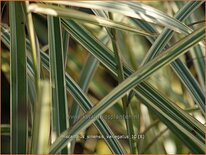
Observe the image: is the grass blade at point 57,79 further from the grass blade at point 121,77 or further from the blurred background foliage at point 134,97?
the blurred background foliage at point 134,97

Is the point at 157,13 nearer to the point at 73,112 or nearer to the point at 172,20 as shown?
the point at 172,20

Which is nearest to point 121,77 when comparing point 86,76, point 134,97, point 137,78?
point 137,78

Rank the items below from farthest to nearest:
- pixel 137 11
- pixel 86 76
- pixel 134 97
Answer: pixel 134 97, pixel 86 76, pixel 137 11

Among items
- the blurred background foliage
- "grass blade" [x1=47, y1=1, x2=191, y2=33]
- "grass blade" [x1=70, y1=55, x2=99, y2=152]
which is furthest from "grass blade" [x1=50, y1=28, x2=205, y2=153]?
the blurred background foliage

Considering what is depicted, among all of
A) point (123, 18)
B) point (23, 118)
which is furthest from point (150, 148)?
point (23, 118)

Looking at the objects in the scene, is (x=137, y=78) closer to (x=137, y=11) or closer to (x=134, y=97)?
(x=137, y=11)

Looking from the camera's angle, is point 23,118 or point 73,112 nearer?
point 23,118
